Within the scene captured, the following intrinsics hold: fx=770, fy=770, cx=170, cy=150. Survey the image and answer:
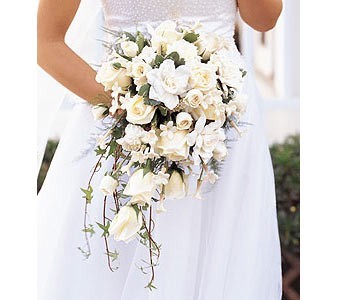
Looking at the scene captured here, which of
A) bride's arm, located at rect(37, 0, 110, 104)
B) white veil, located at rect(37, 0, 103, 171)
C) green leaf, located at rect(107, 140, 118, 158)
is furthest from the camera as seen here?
white veil, located at rect(37, 0, 103, 171)

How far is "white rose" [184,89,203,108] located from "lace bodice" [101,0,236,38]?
15.4 inches

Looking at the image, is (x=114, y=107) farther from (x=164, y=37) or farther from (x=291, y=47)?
(x=291, y=47)

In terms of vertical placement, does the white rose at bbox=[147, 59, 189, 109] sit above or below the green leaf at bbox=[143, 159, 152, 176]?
above

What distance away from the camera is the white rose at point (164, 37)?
70.7 inches

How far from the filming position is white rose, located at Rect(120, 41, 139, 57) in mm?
1808

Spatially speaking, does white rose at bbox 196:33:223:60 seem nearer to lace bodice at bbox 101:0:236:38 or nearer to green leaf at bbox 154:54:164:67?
green leaf at bbox 154:54:164:67

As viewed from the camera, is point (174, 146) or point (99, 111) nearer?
point (174, 146)

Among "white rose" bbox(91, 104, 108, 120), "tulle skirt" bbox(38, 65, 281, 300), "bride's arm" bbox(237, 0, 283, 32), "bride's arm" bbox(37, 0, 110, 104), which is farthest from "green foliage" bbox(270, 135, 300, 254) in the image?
"white rose" bbox(91, 104, 108, 120)

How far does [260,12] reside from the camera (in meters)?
2.08

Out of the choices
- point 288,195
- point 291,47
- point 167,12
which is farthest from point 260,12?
point 291,47

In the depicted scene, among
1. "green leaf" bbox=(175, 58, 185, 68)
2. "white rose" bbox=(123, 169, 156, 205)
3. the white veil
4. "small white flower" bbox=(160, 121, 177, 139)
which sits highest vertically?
the white veil

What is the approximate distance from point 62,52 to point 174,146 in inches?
19.8

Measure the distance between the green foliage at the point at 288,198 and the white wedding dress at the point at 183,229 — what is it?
1868 mm
